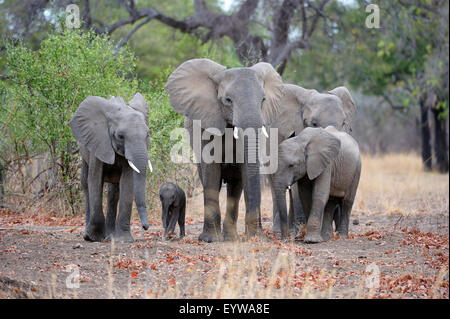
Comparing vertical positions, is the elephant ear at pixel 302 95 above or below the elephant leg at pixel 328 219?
above

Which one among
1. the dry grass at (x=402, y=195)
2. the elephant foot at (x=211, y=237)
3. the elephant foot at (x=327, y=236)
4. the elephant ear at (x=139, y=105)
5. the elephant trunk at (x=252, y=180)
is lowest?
the dry grass at (x=402, y=195)

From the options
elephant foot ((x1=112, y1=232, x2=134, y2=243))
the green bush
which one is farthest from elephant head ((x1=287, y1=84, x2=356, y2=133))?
elephant foot ((x1=112, y1=232, x2=134, y2=243))

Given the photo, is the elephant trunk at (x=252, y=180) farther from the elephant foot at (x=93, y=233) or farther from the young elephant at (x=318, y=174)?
the elephant foot at (x=93, y=233)

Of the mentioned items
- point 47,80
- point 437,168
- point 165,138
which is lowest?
point 437,168

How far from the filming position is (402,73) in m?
25.5

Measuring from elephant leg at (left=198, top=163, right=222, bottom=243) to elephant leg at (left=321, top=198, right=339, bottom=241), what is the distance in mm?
1452

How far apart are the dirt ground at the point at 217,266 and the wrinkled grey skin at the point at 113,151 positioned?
389 millimetres

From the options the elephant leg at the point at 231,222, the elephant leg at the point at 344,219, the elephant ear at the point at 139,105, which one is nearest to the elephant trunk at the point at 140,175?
the elephant ear at the point at 139,105

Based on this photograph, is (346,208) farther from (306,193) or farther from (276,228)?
(276,228)

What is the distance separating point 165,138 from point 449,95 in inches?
524

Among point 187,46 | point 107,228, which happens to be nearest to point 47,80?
point 107,228

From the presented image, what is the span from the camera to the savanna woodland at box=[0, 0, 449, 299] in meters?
6.72

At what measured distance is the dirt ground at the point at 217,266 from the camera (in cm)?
631

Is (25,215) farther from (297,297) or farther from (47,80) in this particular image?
(297,297)
